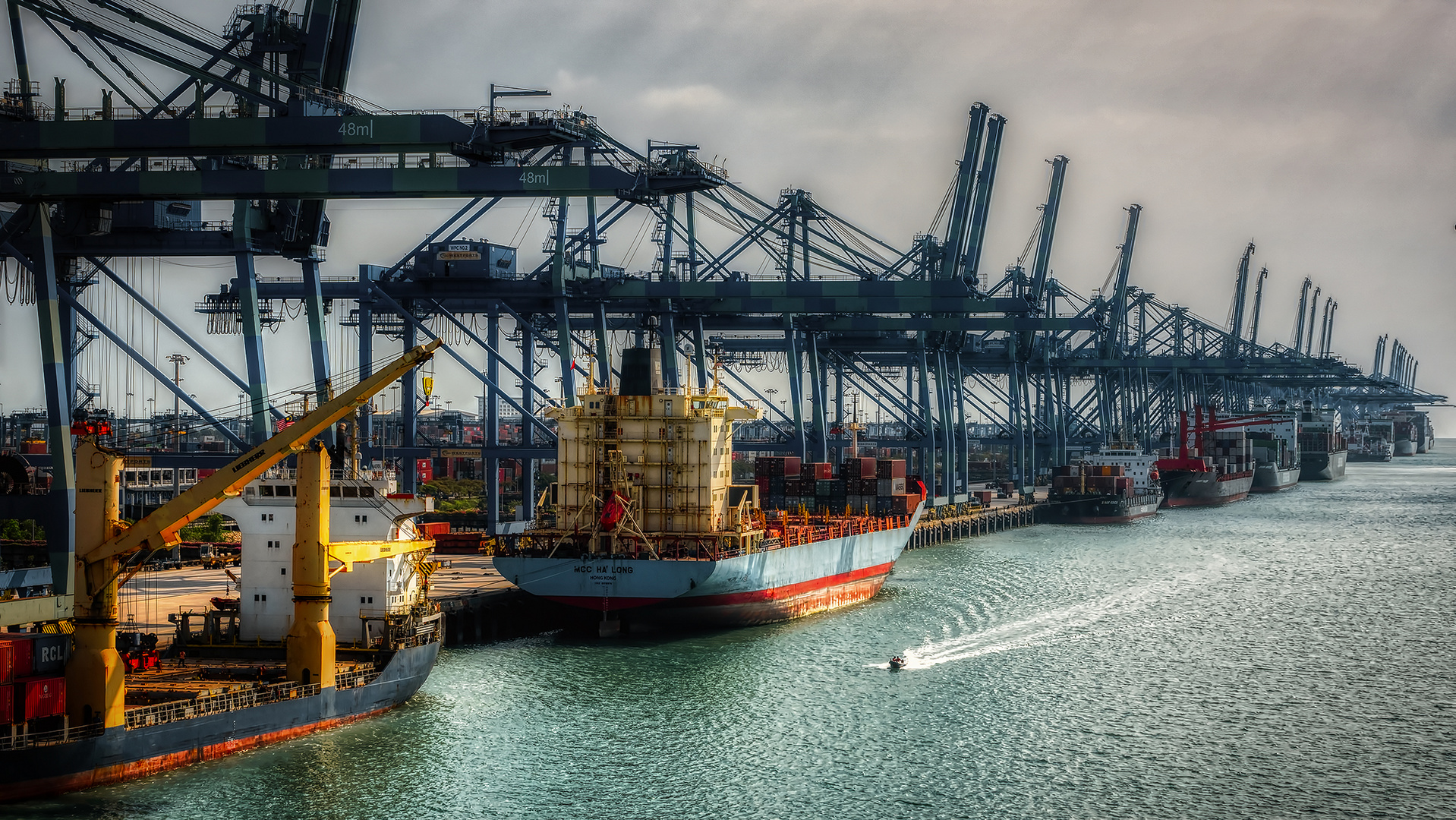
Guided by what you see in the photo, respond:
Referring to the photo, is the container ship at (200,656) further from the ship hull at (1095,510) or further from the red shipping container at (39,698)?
the ship hull at (1095,510)

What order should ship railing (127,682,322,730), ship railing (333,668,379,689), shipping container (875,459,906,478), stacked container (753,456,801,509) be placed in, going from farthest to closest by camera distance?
1. shipping container (875,459,906,478)
2. stacked container (753,456,801,509)
3. ship railing (333,668,379,689)
4. ship railing (127,682,322,730)

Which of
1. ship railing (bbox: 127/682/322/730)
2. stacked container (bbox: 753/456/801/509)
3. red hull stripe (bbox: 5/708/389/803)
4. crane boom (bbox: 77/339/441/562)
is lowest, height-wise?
red hull stripe (bbox: 5/708/389/803)

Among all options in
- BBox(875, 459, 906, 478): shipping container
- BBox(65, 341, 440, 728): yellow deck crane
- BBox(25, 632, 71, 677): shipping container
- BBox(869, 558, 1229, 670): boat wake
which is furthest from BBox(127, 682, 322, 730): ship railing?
BBox(875, 459, 906, 478): shipping container

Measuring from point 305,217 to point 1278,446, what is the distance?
126 metres

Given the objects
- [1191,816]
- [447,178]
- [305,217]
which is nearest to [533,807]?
[1191,816]

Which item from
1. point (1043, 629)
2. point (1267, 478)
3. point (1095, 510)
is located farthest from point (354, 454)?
point (1267, 478)

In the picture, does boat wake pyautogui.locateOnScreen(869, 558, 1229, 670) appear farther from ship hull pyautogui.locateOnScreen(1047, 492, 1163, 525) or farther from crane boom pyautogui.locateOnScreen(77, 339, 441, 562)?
ship hull pyautogui.locateOnScreen(1047, 492, 1163, 525)

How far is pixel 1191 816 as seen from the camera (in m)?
23.5

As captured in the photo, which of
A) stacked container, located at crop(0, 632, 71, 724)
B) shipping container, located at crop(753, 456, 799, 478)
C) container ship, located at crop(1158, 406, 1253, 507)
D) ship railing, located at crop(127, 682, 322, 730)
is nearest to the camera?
stacked container, located at crop(0, 632, 71, 724)

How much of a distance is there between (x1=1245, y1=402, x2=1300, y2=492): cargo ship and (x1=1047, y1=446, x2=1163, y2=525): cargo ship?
119ft

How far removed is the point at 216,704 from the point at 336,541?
7.00 metres

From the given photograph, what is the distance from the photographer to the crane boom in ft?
79.0

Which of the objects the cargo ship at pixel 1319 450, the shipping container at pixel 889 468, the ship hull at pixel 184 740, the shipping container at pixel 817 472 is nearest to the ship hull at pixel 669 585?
the ship hull at pixel 184 740

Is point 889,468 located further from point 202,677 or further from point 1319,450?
point 1319,450
